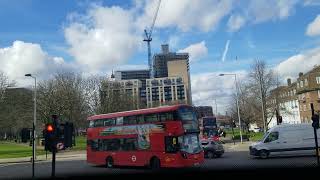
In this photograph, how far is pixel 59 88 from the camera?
63906mm

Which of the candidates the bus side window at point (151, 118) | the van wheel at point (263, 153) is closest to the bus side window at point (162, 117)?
the bus side window at point (151, 118)

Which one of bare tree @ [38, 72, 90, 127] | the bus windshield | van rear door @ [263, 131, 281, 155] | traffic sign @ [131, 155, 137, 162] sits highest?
bare tree @ [38, 72, 90, 127]

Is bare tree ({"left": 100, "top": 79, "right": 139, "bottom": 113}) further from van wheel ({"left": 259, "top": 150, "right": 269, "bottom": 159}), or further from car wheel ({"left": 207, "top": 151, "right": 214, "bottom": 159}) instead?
van wheel ({"left": 259, "top": 150, "right": 269, "bottom": 159})

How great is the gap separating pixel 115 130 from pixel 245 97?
46813 millimetres

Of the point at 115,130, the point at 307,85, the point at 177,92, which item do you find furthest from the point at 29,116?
the point at 307,85

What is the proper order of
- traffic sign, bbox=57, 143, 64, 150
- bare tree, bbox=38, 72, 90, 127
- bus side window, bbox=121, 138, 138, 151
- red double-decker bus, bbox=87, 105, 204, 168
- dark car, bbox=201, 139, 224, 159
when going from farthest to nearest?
bare tree, bbox=38, 72, 90, 127 → dark car, bbox=201, 139, 224, 159 → bus side window, bbox=121, 138, 138, 151 → red double-decker bus, bbox=87, 105, 204, 168 → traffic sign, bbox=57, 143, 64, 150

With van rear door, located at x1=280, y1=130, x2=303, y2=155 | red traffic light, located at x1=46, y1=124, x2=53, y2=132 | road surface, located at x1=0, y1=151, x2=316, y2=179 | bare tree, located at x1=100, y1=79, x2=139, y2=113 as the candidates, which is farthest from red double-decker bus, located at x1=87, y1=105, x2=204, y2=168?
bare tree, located at x1=100, y1=79, x2=139, y2=113

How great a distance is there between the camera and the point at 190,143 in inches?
984

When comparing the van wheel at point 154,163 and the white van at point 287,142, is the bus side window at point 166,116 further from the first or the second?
the white van at point 287,142

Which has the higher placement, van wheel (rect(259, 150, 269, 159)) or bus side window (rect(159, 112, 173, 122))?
bus side window (rect(159, 112, 173, 122))

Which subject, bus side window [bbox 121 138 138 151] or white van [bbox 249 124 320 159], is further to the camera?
white van [bbox 249 124 320 159]

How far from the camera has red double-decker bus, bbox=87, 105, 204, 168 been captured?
24719 mm

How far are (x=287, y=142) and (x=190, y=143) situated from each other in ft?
29.3

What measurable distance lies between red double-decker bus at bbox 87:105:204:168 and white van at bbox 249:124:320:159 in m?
6.80
